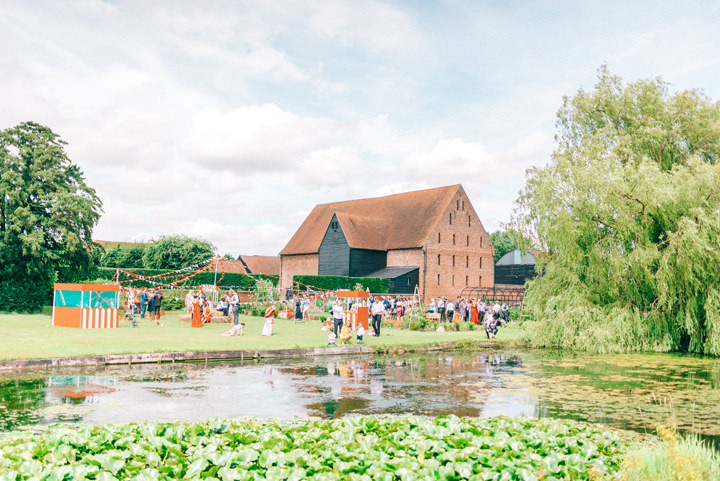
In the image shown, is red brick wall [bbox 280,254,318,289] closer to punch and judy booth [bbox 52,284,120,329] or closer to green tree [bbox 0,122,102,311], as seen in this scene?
green tree [bbox 0,122,102,311]

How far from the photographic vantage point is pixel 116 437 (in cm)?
639

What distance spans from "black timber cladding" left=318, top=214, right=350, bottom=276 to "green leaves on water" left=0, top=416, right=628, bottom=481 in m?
49.9

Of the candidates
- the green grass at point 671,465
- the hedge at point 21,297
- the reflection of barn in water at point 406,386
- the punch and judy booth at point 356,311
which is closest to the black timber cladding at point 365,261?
the hedge at point 21,297

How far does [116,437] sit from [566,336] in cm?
2013

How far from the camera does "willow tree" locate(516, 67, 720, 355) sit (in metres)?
22.0

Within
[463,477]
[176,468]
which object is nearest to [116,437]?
[176,468]

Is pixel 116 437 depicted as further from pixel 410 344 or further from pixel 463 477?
pixel 410 344

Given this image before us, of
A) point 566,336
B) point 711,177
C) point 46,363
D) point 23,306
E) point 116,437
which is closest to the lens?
point 116,437

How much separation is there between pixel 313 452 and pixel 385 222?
185 feet

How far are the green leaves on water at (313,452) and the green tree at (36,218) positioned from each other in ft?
96.9

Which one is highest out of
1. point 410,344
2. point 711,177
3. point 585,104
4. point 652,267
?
point 585,104

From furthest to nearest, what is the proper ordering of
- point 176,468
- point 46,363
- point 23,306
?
1. point 23,306
2. point 46,363
3. point 176,468

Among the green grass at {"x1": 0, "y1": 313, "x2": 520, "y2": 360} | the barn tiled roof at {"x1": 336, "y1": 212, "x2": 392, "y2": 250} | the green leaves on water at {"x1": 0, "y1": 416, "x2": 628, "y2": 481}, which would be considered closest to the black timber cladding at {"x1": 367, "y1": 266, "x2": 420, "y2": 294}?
the barn tiled roof at {"x1": 336, "y1": 212, "x2": 392, "y2": 250}

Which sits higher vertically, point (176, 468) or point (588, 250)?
point (588, 250)
